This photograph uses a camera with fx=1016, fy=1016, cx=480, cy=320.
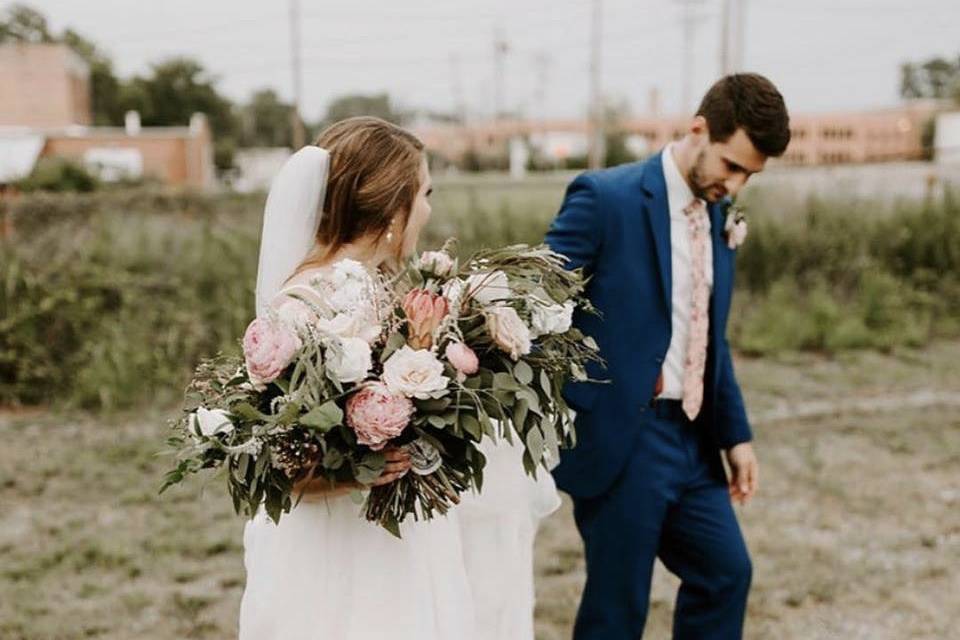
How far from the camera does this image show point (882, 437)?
766cm

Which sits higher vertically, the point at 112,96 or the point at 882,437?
the point at 112,96

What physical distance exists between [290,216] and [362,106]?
7095 centimetres

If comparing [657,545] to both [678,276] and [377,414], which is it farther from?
[377,414]

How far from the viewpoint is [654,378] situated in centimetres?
321

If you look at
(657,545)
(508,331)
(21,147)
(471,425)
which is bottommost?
(657,545)

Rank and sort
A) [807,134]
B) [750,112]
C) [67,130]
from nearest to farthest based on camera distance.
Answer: [750,112] < [67,130] < [807,134]

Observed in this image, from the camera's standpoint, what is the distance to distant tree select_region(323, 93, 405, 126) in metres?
63.3

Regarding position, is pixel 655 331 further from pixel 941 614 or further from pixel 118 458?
pixel 118 458

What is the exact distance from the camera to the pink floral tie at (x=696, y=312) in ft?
10.8

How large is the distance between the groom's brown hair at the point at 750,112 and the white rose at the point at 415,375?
1347 millimetres

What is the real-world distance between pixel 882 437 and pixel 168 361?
6.06 metres

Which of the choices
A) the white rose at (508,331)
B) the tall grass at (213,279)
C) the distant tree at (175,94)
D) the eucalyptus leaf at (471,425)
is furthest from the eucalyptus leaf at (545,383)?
the distant tree at (175,94)

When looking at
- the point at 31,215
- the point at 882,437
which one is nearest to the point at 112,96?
the point at 31,215

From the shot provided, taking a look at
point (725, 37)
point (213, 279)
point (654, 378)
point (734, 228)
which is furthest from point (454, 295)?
point (725, 37)
